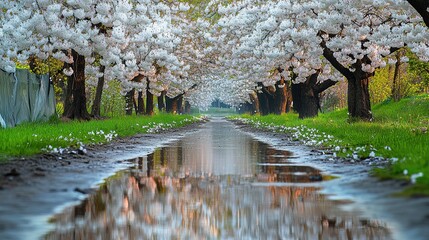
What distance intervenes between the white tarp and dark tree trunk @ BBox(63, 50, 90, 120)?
176 cm

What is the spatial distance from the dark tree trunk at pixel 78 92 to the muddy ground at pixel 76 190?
1913 centimetres

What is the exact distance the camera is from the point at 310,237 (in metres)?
6.38

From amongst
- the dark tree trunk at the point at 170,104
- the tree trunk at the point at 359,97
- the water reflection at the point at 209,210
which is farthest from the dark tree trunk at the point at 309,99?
the dark tree trunk at the point at 170,104

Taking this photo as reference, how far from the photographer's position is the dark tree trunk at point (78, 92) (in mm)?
34812

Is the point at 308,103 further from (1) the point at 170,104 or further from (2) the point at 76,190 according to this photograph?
(1) the point at 170,104

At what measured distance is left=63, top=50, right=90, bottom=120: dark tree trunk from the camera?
34812mm

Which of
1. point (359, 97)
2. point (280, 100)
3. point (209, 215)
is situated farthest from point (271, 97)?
point (209, 215)

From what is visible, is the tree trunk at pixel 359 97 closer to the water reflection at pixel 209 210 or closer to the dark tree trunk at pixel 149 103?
the water reflection at pixel 209 210

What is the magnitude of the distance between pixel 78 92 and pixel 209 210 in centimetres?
2803

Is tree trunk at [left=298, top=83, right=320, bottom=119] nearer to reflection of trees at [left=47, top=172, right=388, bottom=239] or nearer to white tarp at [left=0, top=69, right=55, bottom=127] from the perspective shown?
white tarp at [left=0, top=69, right=55, bottom=127]

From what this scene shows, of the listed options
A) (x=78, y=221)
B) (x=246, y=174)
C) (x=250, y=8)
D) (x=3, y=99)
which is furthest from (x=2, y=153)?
(x=250, y=8)

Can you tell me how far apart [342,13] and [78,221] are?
74.1 ft

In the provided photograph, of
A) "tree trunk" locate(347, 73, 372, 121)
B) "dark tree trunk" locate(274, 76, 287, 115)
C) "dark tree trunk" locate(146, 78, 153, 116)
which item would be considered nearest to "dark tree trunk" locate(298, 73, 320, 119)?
"tree trunk" locate(347, 73, 372, 121)

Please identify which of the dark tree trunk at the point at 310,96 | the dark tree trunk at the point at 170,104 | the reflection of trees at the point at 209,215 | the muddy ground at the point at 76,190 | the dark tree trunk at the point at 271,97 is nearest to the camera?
the reflection of trees at the point at 209,215
